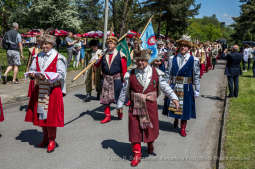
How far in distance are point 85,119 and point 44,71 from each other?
108 inches

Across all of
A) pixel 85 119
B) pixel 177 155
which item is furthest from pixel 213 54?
pixel 177 155

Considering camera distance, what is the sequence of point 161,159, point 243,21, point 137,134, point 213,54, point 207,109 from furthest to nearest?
1. point 243,21
2. point 213,54
3. point 207,109
4. point 161,159
5. point 137,134

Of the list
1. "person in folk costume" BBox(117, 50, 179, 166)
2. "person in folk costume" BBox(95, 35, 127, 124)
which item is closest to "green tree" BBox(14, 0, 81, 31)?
"person in folk costume" BBox(95, 35, 127, 124)

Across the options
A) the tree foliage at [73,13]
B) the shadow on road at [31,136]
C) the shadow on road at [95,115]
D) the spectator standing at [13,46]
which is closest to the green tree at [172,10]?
the tree foliage at [73,13]

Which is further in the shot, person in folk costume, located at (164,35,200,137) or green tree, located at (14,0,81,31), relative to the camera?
green tree, located at (14,0,81,31)

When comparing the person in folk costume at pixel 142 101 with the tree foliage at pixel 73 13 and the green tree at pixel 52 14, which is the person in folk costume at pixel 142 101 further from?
the green tree at pixel 52 14

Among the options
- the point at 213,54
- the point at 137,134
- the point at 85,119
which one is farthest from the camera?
the point at 213,54

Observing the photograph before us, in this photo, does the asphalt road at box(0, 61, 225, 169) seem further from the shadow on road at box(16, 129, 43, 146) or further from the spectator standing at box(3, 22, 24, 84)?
the spectator standing at box(3, 22, 24, 84)

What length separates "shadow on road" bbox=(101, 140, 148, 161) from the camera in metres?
4.97

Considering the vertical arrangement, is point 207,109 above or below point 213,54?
below

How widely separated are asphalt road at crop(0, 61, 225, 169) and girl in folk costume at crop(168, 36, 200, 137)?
511 mm

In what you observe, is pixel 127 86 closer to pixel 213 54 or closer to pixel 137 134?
pixel 137 134

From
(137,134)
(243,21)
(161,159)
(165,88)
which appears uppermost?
(243,21)

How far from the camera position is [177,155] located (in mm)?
5098
